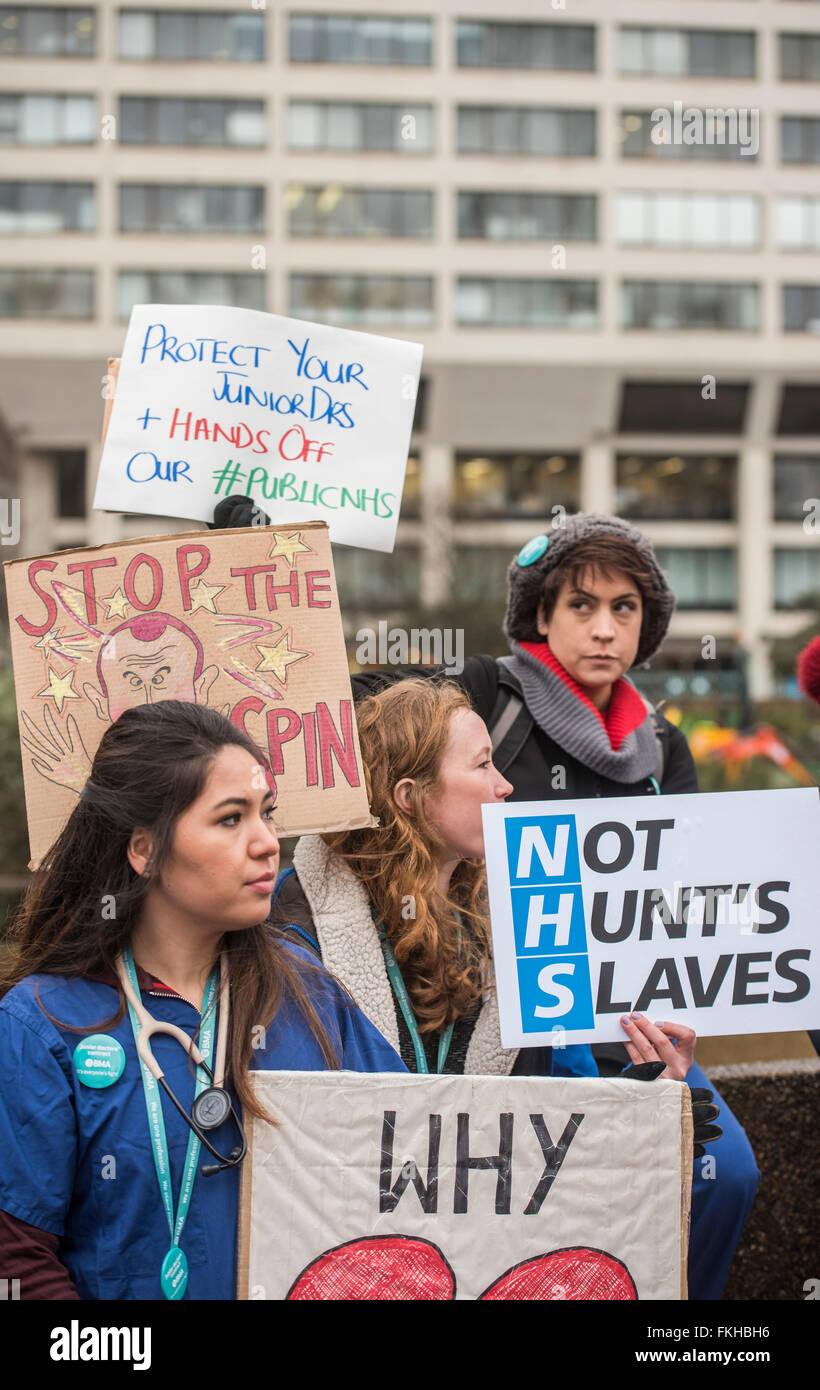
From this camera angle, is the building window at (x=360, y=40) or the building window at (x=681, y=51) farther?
the building window at (x=681, y=51)

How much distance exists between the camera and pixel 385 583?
37.0 metres

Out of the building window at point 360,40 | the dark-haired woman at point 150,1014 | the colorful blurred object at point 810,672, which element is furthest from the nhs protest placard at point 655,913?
the building window at point 360,40

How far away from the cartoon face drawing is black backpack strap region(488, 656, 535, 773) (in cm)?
84

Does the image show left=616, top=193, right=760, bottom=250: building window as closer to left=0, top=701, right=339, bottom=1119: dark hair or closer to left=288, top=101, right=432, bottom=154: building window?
left=288, top=101, right=432, bottom=154: building window

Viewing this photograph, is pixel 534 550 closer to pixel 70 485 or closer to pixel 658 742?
pixel 658 742

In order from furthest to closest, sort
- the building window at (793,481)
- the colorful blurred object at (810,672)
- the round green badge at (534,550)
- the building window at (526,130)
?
the building window at (793,481) < the building window at (526,130) < the round green badge at (534,550) < the colorful blurred object at (810,672)

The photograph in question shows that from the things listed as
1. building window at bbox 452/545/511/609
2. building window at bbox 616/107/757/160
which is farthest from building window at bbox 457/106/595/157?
building window at bbox 452/545/511/609

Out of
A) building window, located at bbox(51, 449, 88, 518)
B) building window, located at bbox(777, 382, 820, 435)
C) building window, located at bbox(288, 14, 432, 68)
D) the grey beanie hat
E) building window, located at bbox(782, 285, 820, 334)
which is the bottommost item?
the grey beanie hat

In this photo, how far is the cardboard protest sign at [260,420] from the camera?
9.21 feet

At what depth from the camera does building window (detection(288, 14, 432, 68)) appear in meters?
43.7

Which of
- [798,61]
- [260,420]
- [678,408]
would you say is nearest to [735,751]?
[260,420]

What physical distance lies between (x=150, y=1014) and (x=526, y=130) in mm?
46944

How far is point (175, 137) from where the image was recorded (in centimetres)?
4369

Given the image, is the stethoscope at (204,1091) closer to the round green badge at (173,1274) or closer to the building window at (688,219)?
the round green badge at (173,1274)
